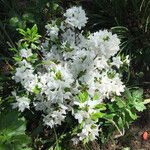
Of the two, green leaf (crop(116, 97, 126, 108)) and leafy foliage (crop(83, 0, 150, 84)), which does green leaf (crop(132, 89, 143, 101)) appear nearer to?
green leaf (crop(116, 97, 126, 108))

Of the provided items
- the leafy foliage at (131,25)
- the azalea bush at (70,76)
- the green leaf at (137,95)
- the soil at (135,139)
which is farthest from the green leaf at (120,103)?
the leafy foliage at (131,25)

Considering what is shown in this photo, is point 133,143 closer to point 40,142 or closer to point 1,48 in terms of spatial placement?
point 40,142

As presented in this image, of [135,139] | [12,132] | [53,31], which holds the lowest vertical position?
[135,139]

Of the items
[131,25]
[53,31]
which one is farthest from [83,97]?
[131,25]

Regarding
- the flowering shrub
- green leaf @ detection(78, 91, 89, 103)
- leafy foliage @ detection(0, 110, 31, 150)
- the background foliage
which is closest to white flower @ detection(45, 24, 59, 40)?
the flowering shrub

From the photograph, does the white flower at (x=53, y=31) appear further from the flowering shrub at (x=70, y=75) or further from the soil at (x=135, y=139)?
the soil at (x=135, y=139)

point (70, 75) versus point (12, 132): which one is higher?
point (70, 75)

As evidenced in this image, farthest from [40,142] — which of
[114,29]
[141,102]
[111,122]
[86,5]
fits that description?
[86,5]

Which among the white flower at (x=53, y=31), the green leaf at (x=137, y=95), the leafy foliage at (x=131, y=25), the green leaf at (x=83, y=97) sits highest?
the leafy foliage at (x=131, y=25)

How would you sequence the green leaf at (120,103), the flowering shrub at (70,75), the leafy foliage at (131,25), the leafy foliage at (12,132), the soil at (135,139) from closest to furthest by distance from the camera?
1. the flowering shrub at (70,75)
2. the leafy foliage at (12,132)
3. the green leaf at (120,103)
4. the soil at (135,139)
5. the leafy foliage at (131,25)

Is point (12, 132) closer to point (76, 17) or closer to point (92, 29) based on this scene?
point (76, 17)
